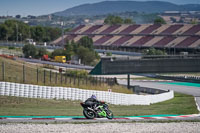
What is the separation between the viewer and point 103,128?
19.4 metres

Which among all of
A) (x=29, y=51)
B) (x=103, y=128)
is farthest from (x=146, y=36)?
(x=103, y=128)

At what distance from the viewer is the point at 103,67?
5381cm

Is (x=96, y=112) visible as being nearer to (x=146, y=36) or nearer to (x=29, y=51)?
(x=29, y=51)

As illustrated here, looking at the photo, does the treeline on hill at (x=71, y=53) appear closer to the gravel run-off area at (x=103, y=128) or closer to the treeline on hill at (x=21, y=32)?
the treeline on hill at (x=21, y=32)

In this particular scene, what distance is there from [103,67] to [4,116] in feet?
105

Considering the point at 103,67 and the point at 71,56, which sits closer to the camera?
the point at 103,67

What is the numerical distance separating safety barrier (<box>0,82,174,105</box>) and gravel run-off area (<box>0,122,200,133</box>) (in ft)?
35.5

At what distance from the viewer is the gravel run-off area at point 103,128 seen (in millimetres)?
18469

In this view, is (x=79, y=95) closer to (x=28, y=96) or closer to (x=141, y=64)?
(x=28, y=96)

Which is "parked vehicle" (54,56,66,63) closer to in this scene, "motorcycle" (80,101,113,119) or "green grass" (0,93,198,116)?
"green grass" (0,93,198,116)

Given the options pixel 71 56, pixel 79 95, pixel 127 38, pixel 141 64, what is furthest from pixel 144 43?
pixel 79 95

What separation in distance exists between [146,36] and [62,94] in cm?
9789

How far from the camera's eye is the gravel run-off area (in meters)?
18.5

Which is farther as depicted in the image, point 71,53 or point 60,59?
point 71,53
